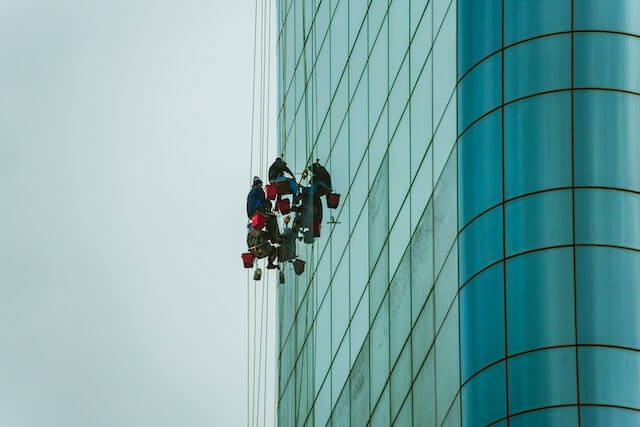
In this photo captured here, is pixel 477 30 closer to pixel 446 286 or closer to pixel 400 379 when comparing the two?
pixel 446 286

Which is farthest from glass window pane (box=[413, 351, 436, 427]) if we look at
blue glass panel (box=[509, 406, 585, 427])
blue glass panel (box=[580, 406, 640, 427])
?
blue glass panel (box=[580, 406, 640, 427])

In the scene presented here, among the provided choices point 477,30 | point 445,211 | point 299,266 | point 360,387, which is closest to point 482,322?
point 445,211

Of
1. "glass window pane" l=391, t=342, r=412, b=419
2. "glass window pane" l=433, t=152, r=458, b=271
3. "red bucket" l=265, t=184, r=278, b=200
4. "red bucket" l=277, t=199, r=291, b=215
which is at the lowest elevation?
"glass window pane" l=391, t=342, r=412, b=419

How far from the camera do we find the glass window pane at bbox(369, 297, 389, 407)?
53625 mm

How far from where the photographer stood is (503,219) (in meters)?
45.8

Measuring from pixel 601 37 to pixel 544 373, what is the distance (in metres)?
6.74

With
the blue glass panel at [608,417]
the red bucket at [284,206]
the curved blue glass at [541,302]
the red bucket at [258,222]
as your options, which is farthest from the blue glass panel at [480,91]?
the red bucket at [258,222]

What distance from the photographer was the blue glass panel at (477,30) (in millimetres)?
47094

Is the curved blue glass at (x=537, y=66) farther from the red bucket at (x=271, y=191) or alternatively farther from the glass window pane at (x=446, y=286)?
the red bucket at (x=271, y=191)

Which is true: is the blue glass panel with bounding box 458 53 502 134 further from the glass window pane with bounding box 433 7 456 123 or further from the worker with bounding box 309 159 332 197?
the worker with bounding box 309 159 332 197

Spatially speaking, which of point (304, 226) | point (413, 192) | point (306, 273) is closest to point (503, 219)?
point (413, 192)

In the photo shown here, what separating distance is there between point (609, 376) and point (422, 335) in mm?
7435

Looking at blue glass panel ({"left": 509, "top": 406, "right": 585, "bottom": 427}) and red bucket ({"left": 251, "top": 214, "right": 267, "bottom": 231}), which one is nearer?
blue glass panel ({"left": 509, "top": 406, "right": 585, "bottom": 427})

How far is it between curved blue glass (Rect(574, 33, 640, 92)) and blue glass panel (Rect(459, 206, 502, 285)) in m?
3.13
